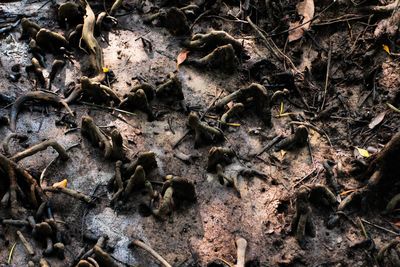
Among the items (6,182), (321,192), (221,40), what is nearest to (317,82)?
(221,40)

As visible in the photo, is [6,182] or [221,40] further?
[221,40]

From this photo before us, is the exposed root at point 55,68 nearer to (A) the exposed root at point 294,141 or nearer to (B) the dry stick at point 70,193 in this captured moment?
(B) the dry stick at point 70,193

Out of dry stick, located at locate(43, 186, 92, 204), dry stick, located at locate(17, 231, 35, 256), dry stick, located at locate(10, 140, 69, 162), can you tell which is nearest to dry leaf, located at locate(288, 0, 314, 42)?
dry stick, located at locate(10, 140, 69, 162)

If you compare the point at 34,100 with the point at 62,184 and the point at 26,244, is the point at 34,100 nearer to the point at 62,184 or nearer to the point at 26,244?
the point at 62,184

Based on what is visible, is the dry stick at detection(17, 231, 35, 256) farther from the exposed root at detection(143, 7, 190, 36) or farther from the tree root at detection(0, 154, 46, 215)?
the exposed root at detection(143, 7, 190, 36)

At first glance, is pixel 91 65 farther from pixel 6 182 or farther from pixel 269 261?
pixel 269 261

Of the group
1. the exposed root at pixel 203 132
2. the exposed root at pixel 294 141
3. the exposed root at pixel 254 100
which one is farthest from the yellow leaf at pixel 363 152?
the exposed root at pixel 203 132
